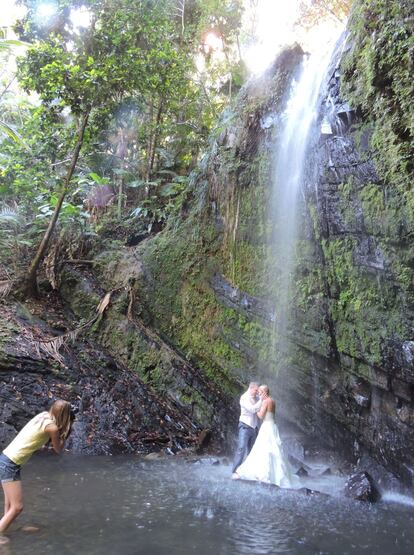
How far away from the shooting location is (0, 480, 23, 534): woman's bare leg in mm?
4711

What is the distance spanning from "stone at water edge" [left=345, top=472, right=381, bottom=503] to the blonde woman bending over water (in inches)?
170

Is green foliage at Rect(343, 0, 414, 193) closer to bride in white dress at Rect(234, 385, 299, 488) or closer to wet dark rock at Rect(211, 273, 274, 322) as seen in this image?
wet dark rock at Rect(211, 273, 274, 322)

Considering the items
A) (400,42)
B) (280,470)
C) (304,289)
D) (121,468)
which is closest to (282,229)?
(304,289)

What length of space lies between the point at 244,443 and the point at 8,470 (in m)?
4.11

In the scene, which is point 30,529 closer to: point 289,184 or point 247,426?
point 247,426

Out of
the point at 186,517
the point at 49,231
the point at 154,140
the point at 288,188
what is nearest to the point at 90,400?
the point at 49,231

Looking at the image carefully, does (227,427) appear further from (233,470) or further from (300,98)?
(300,98)

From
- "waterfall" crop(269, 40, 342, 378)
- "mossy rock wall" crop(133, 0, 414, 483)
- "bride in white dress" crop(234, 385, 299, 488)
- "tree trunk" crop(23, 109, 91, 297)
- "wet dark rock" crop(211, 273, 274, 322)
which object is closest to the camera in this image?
"mossy rock wall" crop(133, 0, 414, 483)

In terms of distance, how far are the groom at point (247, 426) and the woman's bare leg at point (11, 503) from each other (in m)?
3.91

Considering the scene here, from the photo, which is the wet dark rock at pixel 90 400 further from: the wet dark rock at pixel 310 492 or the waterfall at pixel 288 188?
the wet dark rock at pixel 310 492

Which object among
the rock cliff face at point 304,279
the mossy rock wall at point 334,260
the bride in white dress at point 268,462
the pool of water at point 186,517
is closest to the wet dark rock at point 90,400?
the rock cliff face at point 304,279

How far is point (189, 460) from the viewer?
8.56 metres

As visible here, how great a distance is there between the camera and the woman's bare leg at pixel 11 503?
4.71m

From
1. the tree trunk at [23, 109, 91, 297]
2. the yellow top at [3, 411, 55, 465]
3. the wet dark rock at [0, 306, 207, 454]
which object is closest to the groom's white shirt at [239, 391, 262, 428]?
the wet dark rock at [0, 306, 207, 454]
